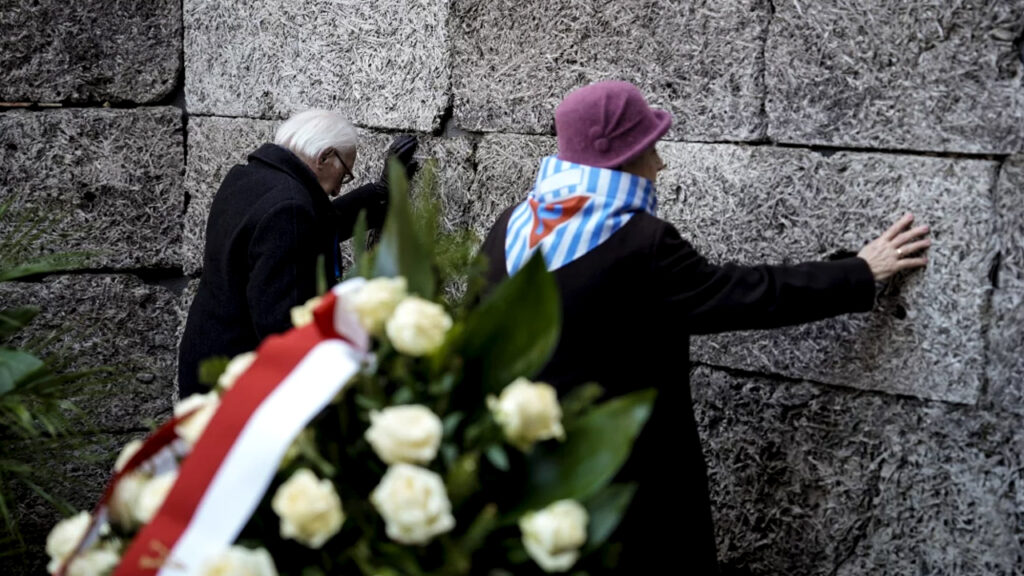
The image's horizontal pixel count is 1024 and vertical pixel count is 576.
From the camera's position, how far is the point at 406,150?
3508 millimetres

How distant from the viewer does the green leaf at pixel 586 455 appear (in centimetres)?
127

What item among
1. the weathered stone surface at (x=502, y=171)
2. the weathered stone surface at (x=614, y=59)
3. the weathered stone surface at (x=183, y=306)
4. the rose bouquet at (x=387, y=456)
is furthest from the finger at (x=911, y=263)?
the weathered stone surface at (x=183, y=306)

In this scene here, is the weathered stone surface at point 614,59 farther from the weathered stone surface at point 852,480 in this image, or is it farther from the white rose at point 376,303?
the white rose at point 376,303

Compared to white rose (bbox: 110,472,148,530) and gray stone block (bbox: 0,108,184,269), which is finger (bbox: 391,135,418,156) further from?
white rose (bbox: 110,472,148,530)

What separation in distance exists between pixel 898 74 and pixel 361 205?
168 centimetres

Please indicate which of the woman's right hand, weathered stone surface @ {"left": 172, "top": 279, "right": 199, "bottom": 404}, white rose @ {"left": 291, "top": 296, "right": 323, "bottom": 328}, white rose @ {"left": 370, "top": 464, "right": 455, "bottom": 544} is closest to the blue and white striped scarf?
the woman's right hand

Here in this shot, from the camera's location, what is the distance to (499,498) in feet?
4.34

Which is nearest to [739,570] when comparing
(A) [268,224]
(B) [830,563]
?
(B) [830,563]

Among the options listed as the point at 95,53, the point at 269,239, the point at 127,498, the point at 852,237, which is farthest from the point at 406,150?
the point at 127,498

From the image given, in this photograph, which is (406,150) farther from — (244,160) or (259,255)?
(244,160)

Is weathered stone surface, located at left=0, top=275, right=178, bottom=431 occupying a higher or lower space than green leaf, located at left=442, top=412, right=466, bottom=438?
lower

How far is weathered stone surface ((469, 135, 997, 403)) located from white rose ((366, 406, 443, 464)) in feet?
3.62

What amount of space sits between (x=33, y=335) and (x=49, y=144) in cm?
72

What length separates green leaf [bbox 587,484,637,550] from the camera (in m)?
1.29
